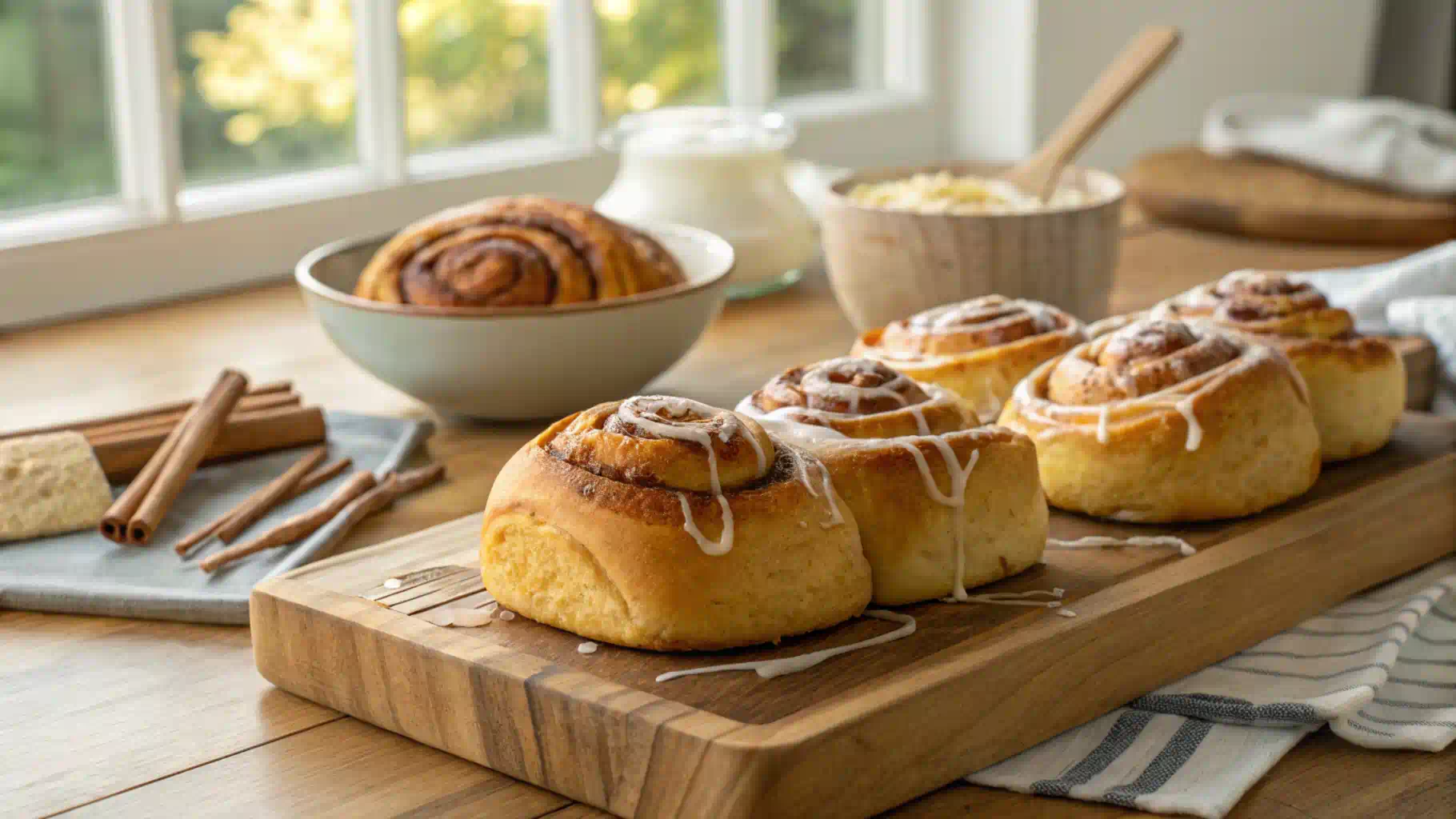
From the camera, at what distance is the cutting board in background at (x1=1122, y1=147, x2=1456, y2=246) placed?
6.80ft

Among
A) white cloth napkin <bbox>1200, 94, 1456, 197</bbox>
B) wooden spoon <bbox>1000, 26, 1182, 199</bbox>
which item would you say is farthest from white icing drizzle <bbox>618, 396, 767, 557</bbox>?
white cloth napkin <bbox>1200, 94, 1456, 197</bbox>

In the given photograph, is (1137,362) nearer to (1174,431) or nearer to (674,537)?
(1174,431)

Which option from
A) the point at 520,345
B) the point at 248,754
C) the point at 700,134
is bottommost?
the point at 248,754

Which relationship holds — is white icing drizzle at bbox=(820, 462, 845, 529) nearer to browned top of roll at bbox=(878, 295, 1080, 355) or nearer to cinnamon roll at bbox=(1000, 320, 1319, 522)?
cinnamon roll at bbox=(1000, 320, 1319, 522)

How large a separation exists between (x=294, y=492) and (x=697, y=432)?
1.54 feet

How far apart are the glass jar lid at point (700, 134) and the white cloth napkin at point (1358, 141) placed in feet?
2.62

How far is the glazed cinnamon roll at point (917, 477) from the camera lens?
90 centimetres

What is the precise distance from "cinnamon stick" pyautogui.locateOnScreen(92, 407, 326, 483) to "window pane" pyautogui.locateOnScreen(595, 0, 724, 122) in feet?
3.40

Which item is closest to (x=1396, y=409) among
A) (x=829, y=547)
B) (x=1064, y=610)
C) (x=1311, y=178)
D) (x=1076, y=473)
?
(x=1076, y=473)

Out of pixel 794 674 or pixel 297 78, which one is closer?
pixel 794 674

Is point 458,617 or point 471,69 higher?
point 471,69

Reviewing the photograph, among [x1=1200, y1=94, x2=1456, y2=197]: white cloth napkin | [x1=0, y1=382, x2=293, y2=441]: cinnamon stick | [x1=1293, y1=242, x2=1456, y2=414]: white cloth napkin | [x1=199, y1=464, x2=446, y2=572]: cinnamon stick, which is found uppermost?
[x1=1200, y1=94, x2=1456, y2=197]: white cloth napkin

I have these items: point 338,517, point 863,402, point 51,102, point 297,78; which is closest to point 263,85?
point 297,78

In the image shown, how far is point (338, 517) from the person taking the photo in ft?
3.73
